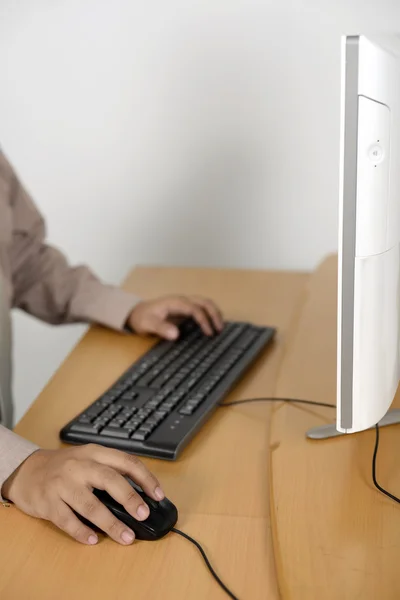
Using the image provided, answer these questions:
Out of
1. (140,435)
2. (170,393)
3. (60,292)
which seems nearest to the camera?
(140,435)

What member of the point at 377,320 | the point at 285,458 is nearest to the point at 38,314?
the point at 285,458

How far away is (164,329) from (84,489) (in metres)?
0.48

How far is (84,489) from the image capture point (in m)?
0.74

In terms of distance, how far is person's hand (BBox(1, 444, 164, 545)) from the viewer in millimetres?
719

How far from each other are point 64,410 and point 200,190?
2.41 feet

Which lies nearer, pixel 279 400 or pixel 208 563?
pixel 208 563

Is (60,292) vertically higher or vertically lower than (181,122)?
lower

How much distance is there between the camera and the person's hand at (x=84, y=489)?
0.72 meters

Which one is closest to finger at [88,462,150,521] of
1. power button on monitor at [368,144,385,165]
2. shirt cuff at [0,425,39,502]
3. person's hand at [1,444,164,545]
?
person's hand at [1,444,164,545]

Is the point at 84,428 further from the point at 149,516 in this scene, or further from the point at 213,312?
the point at 213,312

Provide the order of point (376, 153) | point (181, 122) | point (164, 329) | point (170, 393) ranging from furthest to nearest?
point (181, 122)
point (164, 329)
point (170, 393)
point (376, 153)

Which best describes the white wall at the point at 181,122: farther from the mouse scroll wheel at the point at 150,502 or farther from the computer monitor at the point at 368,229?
the mouse scroll wheel at the point at 150,502

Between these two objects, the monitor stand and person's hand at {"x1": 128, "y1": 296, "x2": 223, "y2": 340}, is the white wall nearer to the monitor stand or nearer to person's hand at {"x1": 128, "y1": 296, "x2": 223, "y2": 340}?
person's hand at {"x1": 128, "y1": 296, "x2": 223, "y2": 340}

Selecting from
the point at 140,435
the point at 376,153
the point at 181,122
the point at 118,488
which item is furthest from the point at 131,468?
the point at 181,122
